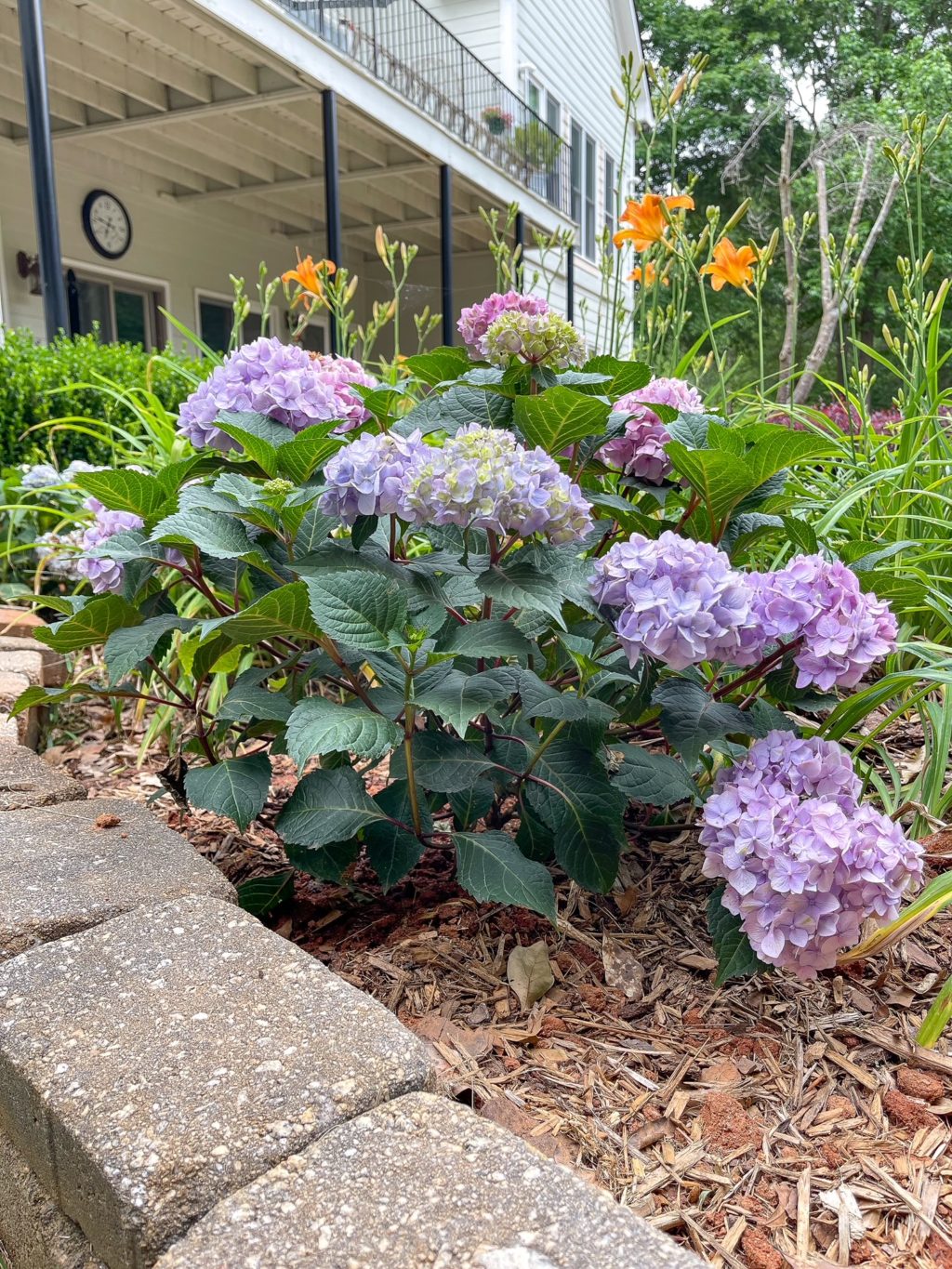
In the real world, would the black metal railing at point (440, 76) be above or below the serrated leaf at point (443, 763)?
above

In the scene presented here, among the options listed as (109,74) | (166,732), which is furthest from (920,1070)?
(109,74)

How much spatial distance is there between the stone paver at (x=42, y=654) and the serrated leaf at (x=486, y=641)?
1688 mm

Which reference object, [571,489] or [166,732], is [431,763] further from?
[166,732]

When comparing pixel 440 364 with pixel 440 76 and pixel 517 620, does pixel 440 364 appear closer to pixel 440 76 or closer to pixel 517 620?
pixel 517 620

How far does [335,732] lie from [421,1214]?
0.46 m

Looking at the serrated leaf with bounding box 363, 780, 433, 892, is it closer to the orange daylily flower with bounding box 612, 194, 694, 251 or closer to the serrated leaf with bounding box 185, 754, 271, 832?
the serrated leaf with bounding box 185, 754, 271, 832

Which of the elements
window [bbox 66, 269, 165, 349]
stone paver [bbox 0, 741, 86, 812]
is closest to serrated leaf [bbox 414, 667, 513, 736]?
stone paver [bbox 0, 741, 86, 812]

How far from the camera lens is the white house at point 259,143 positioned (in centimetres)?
627

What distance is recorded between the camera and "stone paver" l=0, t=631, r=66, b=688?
248cm

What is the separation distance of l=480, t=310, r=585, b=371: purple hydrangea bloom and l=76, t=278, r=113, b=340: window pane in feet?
26.3

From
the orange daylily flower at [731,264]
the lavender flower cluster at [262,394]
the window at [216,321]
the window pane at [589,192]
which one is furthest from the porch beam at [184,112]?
the window pane at [589,192]

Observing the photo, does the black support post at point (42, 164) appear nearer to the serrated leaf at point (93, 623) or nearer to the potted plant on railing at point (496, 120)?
the serrated leaf at point (93, 623)

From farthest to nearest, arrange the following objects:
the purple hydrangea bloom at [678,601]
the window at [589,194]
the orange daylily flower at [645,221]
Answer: the window at [589,194] → the orange daylily flower at [645,221] → the purple hydrangea bloom at [678,601]

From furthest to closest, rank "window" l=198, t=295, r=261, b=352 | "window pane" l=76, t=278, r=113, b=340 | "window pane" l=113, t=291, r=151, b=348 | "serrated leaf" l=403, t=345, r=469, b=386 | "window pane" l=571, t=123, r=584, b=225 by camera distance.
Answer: "window pane" l=571, t=123, r=584, b=225 < "window" l=198, t=295, r=261, b=352 < "window pane" l=113, t=291, r=151, b=348 < "window pane" l=76, t=278, r=113, b=340 < "serrated leaf" l=403, t=345, r=469, b=386
